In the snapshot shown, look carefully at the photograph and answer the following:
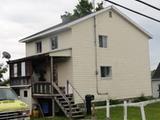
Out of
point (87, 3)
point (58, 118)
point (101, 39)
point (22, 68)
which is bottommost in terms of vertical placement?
point (58, 118)

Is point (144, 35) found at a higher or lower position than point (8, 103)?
higher

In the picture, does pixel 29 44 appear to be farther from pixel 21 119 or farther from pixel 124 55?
pixel 21 119

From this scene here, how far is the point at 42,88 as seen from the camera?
27.7 metres

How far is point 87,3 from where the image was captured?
55625mm

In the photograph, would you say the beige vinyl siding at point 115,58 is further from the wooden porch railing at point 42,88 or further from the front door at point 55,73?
the wooden porch railing at point 42,88

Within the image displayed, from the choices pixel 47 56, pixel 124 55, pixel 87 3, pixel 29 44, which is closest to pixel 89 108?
pixel 47 56

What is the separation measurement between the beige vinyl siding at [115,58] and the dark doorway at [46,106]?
80.4 inches

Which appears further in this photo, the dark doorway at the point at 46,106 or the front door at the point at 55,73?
the front door at the point at 55,73

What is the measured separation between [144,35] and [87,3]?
21064 mm

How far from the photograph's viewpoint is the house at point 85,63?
93.2ft

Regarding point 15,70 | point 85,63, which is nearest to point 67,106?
point 85,63

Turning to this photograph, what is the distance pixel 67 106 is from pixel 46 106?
303cm

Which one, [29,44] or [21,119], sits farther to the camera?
[29,44]

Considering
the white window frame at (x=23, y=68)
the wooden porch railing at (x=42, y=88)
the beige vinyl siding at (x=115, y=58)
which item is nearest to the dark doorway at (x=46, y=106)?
the wooden porch railing at (x=42, y=88)
